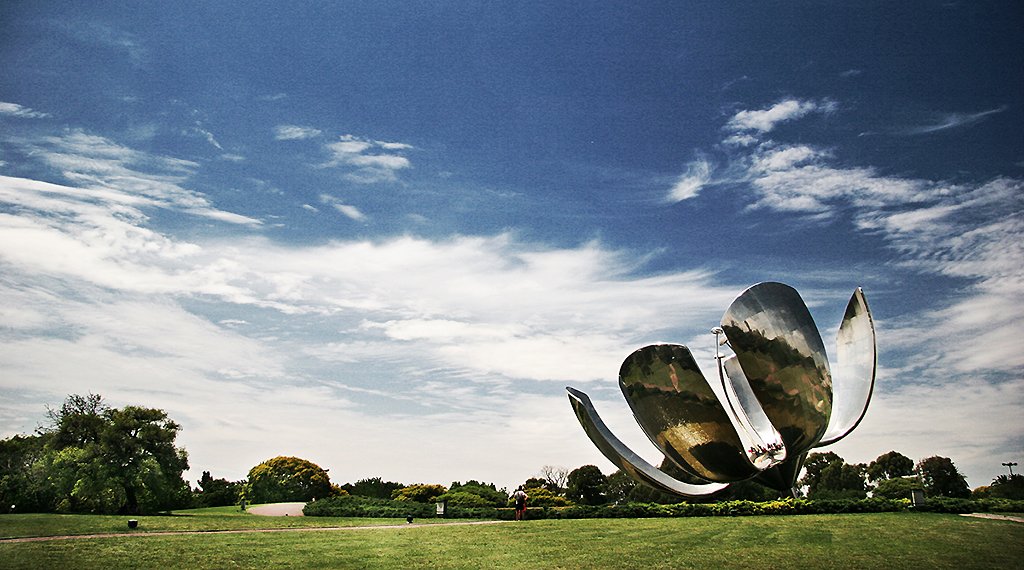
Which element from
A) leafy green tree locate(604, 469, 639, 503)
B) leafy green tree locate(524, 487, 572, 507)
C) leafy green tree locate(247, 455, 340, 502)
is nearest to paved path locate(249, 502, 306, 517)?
leafy green tree locate(247, 455, 340, 502)

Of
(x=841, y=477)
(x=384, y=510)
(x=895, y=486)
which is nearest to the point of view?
(x=384, y=510)

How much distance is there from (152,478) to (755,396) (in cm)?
2667

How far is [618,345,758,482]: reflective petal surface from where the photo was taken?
22.1 feet

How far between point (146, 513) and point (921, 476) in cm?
3351

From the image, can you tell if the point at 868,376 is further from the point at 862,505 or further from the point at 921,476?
the point at 921,476

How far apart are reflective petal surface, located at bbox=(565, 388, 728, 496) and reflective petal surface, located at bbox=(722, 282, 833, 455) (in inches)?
67.2

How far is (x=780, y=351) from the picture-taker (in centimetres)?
614

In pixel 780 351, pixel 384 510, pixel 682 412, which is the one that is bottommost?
pixel 384 510

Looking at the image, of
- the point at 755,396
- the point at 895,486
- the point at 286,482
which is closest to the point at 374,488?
the point at 286,482

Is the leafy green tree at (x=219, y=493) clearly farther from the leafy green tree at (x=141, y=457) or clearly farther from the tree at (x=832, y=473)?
the tree at (x=832, y=473)

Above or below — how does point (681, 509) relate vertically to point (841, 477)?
below

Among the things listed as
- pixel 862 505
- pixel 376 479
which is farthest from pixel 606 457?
pixel 376 479

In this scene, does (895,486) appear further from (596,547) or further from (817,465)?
(596,547)

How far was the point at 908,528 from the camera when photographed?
15891 millimetres
